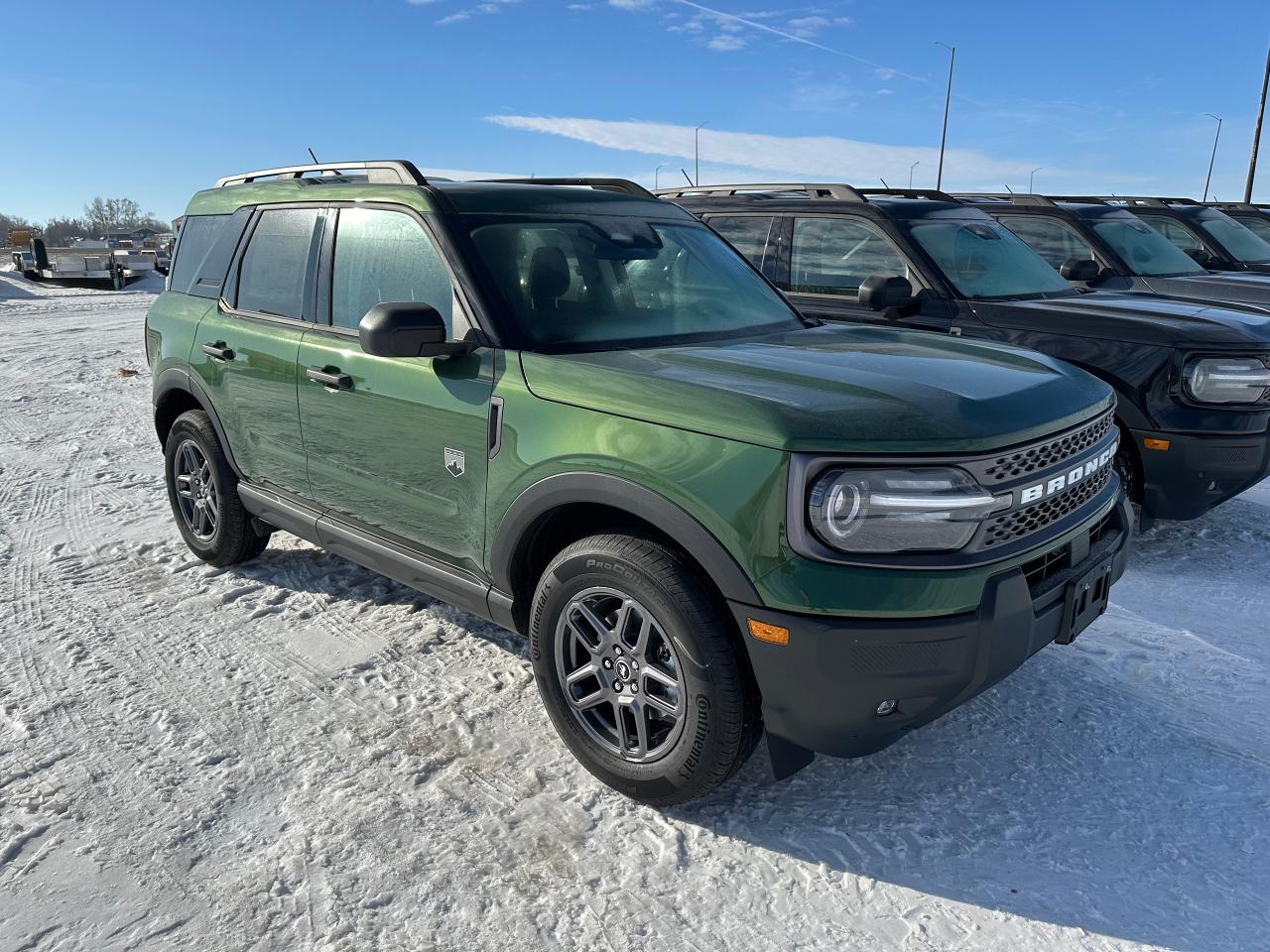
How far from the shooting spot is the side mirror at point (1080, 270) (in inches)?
296

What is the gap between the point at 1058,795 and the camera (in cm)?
312

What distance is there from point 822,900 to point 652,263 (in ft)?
7.79

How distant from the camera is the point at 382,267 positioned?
3.78 metres

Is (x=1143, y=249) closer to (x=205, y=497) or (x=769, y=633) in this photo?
(x=769, y=633)

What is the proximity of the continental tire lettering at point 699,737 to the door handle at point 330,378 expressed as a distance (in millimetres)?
1881

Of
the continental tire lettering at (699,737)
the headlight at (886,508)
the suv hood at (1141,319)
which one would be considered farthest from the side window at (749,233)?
the continental tire lettering at (699,737)

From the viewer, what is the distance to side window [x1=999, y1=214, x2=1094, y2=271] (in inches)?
319

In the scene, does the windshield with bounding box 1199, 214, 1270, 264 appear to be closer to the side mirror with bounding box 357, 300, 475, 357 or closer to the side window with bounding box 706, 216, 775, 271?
the side window with bounding box 706, 216, 775, 271

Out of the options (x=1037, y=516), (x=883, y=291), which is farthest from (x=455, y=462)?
(x=883, y=291)

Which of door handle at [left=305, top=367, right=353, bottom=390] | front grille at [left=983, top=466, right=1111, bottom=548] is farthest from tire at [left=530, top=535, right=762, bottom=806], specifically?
door handle at [left=305, top=367, right=353, bottom=390]

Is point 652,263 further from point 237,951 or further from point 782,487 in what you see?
point 237,951

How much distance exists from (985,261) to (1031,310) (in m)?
0.86

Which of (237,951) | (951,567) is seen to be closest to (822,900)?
(951,567)

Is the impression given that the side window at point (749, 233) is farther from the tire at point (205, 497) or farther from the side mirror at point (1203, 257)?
the side mirror at point (1203, 257)
